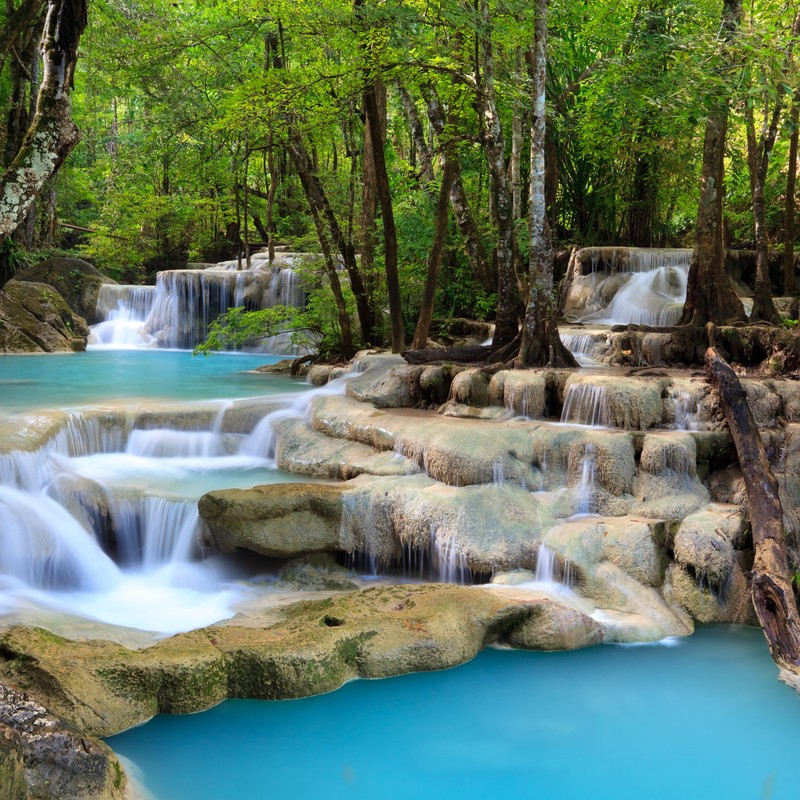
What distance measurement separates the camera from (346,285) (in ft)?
49.3

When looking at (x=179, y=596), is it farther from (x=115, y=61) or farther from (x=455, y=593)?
(x=115, y=61)

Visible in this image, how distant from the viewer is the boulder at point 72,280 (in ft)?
70.4

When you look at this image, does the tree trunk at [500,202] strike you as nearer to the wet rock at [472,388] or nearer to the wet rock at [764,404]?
the wet rock at [472,388]

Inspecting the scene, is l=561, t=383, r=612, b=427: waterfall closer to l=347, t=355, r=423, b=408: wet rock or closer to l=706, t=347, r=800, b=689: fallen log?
l=706, t=347, r=800, b=689: fallen log

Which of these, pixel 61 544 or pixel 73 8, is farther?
pixel 61 544

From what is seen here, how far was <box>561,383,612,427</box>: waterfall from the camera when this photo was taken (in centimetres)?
809

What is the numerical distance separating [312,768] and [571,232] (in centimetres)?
1439

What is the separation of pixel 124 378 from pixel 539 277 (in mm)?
7757

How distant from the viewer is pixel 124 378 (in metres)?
13.9

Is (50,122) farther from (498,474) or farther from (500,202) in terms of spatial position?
(500,202)

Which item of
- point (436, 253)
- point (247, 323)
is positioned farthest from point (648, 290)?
point (247, 323)

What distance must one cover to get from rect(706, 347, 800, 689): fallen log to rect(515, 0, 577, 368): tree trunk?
2131 mm

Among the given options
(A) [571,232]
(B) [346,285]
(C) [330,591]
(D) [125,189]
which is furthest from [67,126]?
(D) [125,189]

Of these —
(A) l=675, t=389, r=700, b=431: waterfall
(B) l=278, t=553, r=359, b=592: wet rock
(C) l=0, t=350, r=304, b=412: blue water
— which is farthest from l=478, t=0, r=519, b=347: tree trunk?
(B) l=278, t=553, r=359, b=592: wet rock
